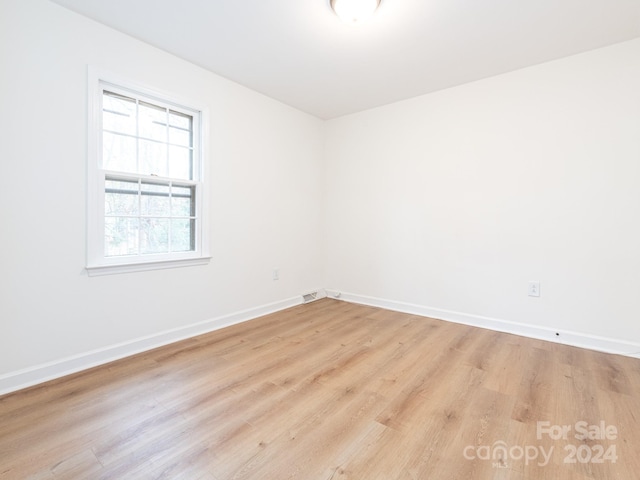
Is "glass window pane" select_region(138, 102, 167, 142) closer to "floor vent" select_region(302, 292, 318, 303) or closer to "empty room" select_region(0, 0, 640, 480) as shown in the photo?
"empty room" select_region(0, 0, 640, 480)

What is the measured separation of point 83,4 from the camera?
195 centimetres

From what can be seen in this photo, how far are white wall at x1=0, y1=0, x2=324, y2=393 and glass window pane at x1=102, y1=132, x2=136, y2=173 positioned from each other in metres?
0.16

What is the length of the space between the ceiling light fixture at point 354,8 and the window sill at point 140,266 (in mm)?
2284

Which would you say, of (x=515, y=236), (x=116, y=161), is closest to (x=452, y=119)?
(x=515, y=236)

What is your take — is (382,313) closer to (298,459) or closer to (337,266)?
(337,266)

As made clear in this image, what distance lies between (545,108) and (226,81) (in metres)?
3.04

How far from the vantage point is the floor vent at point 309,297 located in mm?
3904

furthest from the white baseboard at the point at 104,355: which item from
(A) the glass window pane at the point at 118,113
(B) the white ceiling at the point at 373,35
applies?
(B) the white ceiling at the point at 373,35

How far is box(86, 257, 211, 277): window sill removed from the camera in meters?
2.14

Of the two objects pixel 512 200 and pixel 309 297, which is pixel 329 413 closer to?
pixel 309 297

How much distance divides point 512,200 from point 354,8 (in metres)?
2.18

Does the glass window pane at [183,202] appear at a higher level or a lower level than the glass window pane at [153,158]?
lower

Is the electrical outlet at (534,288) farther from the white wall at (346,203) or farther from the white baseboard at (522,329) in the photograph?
the white baseboard at (522,329)

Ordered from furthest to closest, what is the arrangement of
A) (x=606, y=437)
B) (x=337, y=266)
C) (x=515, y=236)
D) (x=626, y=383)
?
(x=337, y=266)
(x=515, y=236)
(x=626, y=383)
(x=606, y=437)
